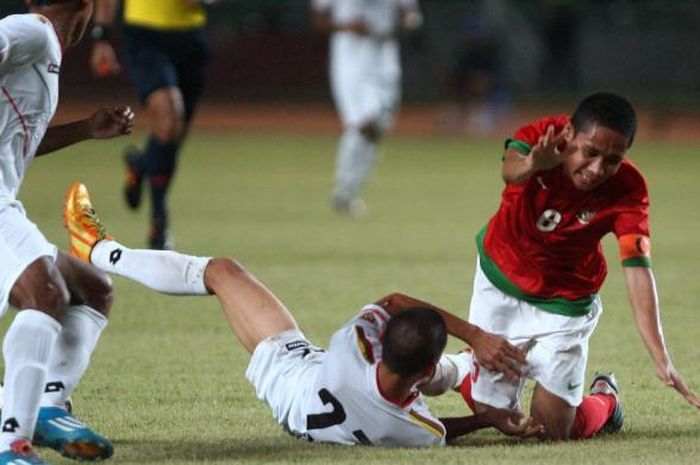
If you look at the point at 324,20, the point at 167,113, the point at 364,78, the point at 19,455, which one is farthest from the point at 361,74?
the point at 19,455

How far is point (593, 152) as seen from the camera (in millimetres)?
6305

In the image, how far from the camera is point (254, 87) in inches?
1371

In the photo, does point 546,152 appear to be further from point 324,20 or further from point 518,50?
point 518,50

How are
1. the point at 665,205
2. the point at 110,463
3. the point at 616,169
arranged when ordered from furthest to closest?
the point at 665,205 → the point at 616,169 → the point at 110,463

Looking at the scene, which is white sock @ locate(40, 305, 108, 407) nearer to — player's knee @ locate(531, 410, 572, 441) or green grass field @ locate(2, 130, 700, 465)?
green grass field @ locate(2, 130, 700, 465)

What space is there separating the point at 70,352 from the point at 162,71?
6.14 metres

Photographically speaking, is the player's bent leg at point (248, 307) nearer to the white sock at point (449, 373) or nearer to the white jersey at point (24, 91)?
the white sock at point (449, 373)

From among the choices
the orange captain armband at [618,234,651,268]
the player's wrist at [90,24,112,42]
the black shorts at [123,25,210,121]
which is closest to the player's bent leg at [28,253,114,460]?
the orange captain armband at [618,234,651,268]

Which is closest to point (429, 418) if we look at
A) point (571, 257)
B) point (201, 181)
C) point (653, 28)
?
point (571, 257)

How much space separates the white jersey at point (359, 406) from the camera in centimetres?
588

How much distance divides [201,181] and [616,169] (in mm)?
13463

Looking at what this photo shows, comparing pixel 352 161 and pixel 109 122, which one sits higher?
pixel 109 122

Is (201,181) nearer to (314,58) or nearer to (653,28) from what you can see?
(314,58)

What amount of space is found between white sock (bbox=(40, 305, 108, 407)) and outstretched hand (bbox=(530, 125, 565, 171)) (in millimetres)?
1803
